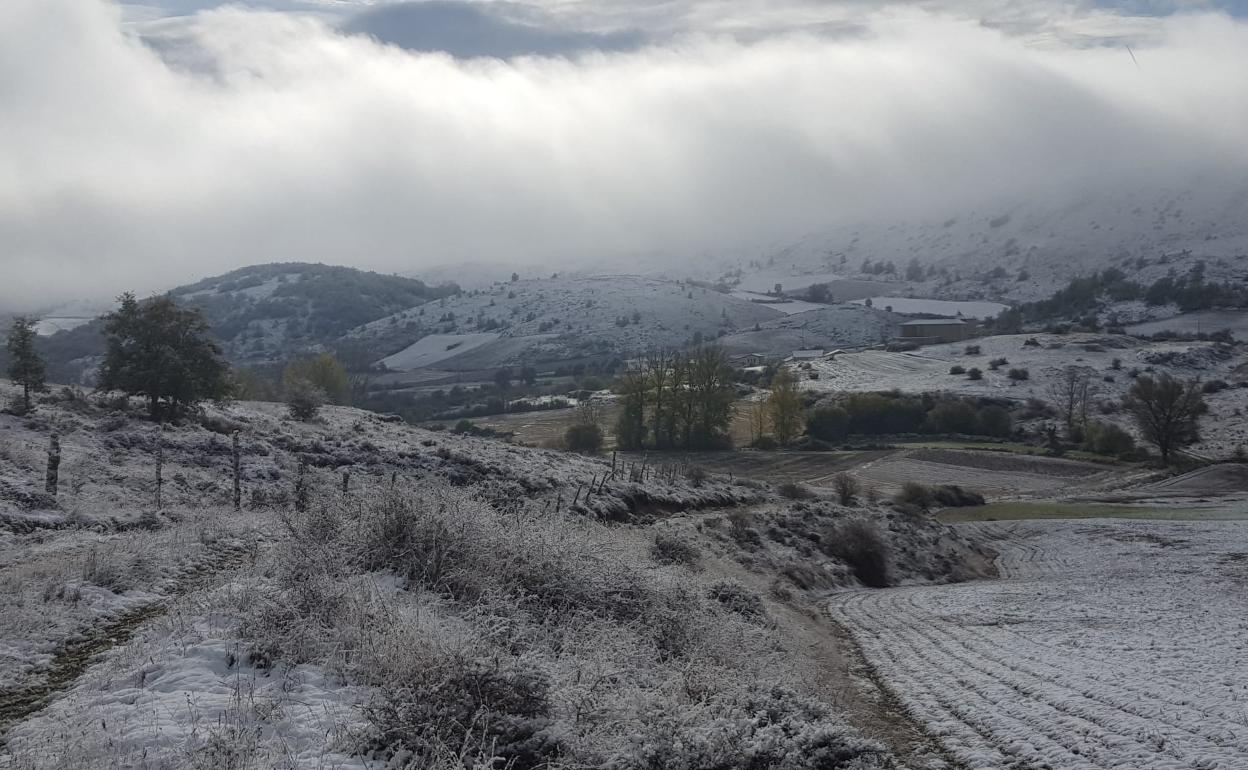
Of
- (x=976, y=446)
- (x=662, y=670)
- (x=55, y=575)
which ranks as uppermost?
(x=55, y=575)

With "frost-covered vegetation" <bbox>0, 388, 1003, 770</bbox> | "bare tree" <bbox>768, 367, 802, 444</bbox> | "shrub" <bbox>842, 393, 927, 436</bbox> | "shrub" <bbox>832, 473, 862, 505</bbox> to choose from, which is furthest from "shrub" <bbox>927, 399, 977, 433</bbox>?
"frost-covered vegetation" <bbox>0, 388, 1003, 770</bbox>

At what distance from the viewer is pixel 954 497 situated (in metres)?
75.0

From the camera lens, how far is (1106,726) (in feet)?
42.1

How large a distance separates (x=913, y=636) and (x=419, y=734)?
17.2 meters

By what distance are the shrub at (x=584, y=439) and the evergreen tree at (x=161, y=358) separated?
164 ft

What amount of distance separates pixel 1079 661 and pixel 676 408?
79.5 metres

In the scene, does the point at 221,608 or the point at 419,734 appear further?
the point at 221,608

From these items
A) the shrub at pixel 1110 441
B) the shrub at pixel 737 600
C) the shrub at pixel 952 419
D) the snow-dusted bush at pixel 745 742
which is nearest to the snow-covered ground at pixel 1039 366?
the shrub at pixel 1110 441

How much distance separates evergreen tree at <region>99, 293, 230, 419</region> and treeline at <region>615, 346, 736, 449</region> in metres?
55.6

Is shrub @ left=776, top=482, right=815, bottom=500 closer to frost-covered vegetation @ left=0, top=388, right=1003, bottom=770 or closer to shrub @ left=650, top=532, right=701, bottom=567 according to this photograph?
shrub @ left=650, top=532, right=701, bottom=567

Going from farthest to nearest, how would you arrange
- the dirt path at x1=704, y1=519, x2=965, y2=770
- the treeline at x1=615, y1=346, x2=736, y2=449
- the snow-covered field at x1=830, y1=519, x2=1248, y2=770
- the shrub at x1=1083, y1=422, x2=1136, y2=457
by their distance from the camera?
the shrub at x1=1083, y1=422, x2=1136, y2=457, the treeline at x1=615, y1=346, x2=736, y2=449, the dirt path at x1=704, y1=519, x2=965, y2=770, the snow-covered field at x1=830, y1=519, x2=1248, y2=770

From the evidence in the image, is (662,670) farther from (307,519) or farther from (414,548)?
(307,519)

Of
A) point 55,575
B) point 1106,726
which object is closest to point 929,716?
point 1106,726

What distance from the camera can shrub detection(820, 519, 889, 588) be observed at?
38.2m
